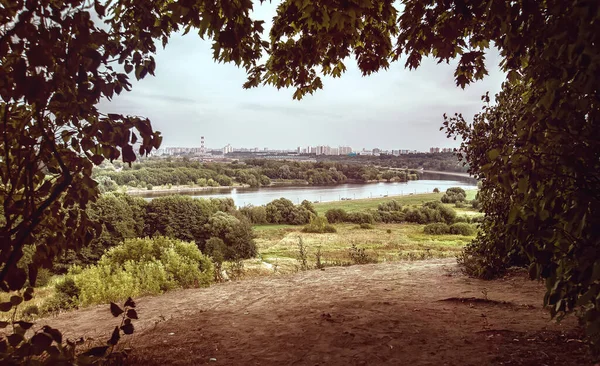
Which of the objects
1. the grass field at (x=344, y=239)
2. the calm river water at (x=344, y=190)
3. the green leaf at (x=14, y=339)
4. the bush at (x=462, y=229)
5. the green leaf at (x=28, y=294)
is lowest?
the grass field at (x=344, y=239)

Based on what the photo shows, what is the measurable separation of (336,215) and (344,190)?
2238 centimetres

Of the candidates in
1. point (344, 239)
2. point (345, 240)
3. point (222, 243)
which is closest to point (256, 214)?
point (222, 243)

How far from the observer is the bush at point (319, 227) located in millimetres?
37750

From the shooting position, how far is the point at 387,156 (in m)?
61.7

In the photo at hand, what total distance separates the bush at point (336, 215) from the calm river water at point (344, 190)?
7.78 meters

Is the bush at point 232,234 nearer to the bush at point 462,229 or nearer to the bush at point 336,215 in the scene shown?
the bush at point 336,215

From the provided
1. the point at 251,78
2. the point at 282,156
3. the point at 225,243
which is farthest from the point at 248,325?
the point at 282,156

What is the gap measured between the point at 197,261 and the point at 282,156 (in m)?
59.5

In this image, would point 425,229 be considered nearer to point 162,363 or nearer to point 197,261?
point 197,261

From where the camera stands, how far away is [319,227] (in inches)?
1495

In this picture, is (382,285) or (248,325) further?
(382,285)

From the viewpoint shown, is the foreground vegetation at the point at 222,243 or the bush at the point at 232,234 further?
the bush at the point at 232,234

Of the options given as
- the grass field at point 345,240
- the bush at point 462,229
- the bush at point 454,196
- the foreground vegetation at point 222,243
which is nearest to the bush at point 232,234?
the foreground vegetation at point 222,243

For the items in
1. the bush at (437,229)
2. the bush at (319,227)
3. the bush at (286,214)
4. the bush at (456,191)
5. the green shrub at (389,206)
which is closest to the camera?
the bush at (437,229)
